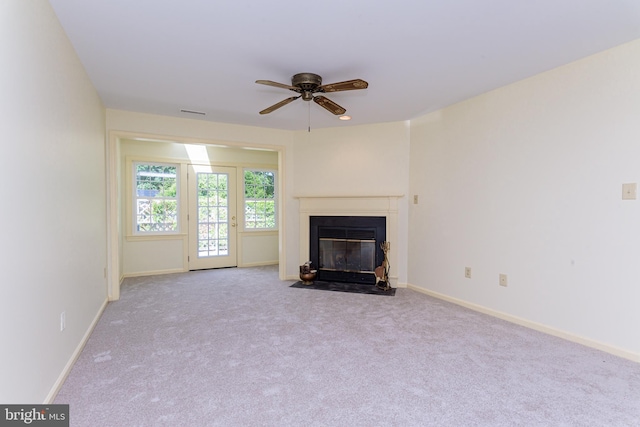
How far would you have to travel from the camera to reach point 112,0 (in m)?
1.96

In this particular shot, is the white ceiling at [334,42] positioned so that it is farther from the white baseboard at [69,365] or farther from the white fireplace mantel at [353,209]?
the white baseboard at [69,365]

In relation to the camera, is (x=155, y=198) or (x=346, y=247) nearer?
(x=346, y=247)

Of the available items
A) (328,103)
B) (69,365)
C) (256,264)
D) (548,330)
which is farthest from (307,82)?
(256,264)

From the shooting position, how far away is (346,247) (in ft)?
16.4

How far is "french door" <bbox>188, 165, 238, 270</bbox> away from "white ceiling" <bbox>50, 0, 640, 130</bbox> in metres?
2.44

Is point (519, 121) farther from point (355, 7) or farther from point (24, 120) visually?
point (24, 120)

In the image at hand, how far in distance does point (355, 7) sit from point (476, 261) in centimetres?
289

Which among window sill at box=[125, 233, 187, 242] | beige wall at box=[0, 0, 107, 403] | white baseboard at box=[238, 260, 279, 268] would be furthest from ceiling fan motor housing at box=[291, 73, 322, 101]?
white baseboard at box=[238, 260, 279, 268]

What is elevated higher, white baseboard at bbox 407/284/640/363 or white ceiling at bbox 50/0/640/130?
white ceiling at bbox 50/0/640/130

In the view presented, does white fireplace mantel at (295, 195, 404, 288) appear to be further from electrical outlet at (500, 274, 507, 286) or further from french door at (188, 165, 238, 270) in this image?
french door at (188, 165, 238, 270)

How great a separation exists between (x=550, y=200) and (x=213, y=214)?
510 cm

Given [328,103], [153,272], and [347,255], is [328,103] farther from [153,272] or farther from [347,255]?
[153,272]

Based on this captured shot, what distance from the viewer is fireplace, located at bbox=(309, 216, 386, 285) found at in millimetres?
4824

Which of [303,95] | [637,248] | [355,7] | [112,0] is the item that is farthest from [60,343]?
[637,248]
